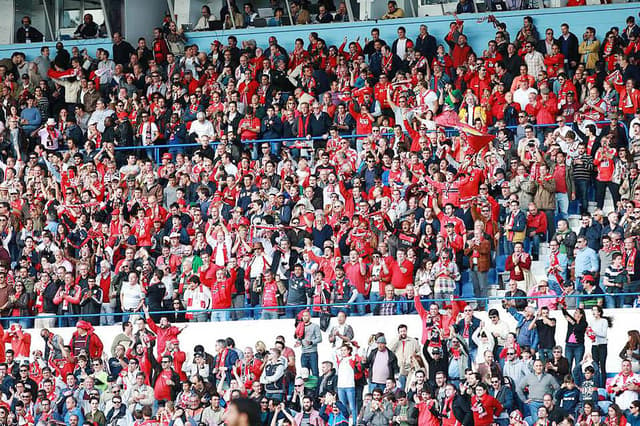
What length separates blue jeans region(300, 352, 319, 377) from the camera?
54.3ft

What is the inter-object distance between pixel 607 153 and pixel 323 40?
312 inches

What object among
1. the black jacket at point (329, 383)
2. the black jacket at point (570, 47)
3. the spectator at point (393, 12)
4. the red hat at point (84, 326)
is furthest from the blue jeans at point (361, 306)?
the spectator at point (393, 12)

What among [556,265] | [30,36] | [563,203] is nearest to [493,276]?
[556,265]

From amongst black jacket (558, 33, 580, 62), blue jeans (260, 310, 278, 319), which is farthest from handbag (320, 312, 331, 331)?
black jacket (558, 33, 580, 62)

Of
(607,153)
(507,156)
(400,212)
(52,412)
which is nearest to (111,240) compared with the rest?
(52,412)

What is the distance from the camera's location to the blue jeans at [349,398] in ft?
52.5

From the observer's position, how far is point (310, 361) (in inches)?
653

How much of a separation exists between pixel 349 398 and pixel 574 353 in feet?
9.64

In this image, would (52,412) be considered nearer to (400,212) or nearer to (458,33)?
(400,212)

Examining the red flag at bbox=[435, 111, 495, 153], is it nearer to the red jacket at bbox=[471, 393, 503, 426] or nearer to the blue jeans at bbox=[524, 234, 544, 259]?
the blue jeans at bbox=[524, 234, 544, 259]

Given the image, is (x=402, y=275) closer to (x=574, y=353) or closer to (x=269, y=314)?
(x=269, y=314)

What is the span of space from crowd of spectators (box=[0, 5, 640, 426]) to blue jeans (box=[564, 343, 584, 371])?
25 mm

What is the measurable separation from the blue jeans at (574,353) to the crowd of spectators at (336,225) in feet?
0.08

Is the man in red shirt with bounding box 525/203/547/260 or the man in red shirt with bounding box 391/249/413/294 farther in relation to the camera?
the man in red shirt with bounding box 525/203/547/260
